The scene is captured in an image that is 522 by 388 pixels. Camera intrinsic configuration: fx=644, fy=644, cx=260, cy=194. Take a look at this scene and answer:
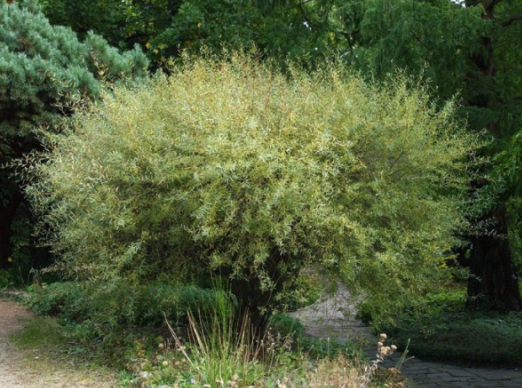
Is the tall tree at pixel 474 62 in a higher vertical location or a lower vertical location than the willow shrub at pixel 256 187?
higher

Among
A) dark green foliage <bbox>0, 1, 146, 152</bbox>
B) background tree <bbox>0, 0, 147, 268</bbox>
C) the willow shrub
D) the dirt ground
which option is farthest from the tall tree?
the dirt ground

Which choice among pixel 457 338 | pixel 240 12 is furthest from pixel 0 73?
pixel 457 338

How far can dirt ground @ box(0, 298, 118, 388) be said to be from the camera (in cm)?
552

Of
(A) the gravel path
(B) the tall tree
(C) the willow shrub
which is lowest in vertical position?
(A) the gravel path

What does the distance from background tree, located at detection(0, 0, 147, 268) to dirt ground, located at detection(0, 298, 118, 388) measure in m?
2.75

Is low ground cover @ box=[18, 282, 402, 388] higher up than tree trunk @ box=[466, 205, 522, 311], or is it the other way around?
tree trunk @ box=[466, 205, 522, 311]

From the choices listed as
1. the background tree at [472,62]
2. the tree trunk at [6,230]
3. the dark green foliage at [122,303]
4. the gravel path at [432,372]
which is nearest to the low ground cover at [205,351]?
the dark green foliage at [122,303]

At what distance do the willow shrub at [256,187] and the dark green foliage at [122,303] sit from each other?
0.93ft

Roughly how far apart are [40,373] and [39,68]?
4314 mm

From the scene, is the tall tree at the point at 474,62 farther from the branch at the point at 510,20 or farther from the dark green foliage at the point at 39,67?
the dark green foliage at the point at 39,67

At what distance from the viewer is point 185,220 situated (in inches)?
222

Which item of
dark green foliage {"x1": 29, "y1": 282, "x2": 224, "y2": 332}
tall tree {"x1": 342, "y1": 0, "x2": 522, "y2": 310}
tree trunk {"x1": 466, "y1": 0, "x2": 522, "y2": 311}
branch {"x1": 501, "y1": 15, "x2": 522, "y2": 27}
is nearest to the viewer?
dark green foliage {"x1": 29, "y1": 282, "x2": 224, "y2": 332}

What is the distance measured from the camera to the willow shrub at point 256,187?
5344mm

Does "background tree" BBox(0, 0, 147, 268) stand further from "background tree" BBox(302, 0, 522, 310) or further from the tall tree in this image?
the tall tree
